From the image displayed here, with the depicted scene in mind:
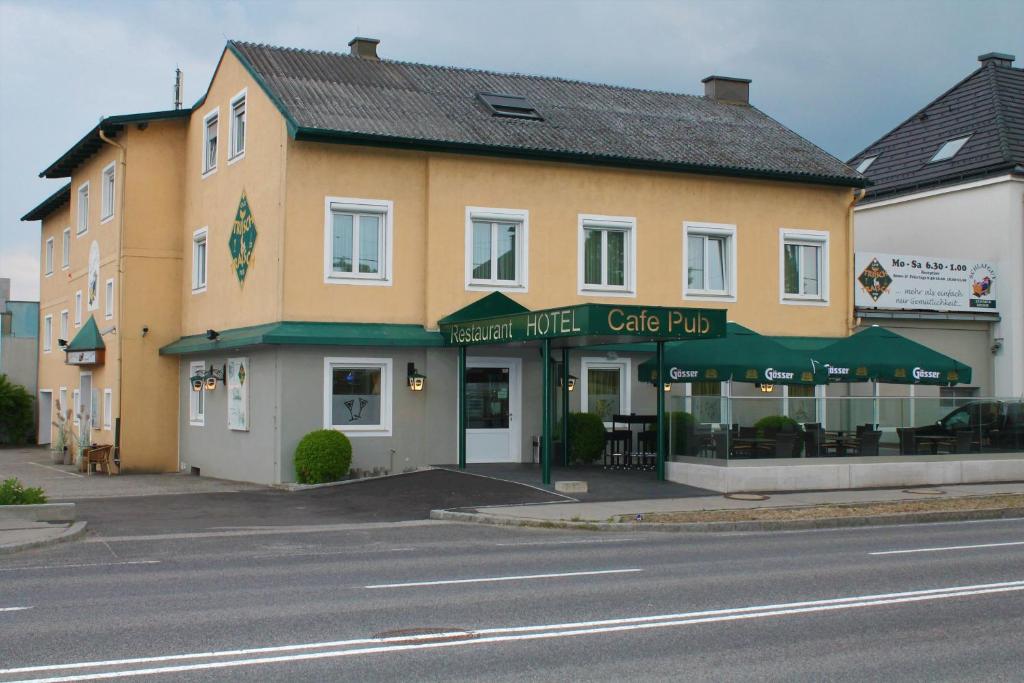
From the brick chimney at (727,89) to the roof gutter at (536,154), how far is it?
20.2 ft

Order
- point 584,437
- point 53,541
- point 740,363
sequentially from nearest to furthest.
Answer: point 53,541
point 740,363
point 584,437

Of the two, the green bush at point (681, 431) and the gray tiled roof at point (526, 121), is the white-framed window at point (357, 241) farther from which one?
the green bush at point (681, 431)

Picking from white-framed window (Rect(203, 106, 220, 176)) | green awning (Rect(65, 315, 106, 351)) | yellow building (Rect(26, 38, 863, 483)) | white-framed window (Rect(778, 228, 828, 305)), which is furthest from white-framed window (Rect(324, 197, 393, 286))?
green awning (Rect(65, 315, 106, 351))

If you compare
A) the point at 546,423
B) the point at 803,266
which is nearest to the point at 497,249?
the point at 546,423

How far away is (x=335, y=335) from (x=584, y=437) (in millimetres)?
5848

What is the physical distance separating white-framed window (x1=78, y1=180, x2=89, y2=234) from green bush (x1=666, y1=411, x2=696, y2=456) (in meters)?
20.6

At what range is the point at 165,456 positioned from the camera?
29953 millimetres

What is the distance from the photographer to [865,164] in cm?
3847

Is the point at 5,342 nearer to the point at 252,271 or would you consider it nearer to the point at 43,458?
the point at 43,458

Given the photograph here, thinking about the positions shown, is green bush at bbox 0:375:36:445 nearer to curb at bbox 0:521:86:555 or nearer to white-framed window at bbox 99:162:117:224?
white-framed window at bbox 99:162:117:224

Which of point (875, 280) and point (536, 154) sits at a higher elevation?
point (536, 154)

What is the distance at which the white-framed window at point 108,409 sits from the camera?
30266 millimetres

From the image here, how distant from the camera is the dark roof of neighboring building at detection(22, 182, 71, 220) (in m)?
38.2

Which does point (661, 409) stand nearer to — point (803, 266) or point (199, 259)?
point (803, 266)
